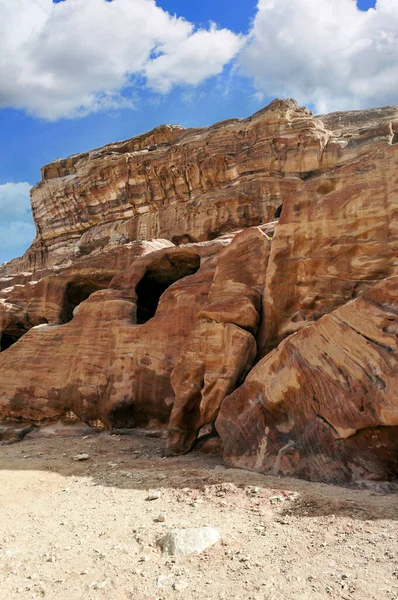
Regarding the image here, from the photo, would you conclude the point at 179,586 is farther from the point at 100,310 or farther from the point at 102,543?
the point at 100,310

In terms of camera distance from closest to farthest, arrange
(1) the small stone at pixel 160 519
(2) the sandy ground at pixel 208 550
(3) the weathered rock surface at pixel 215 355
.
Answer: (2) the sandy ground at pixel 208 550, (1) the small stone at pixel 160 519, (3) the weathered rock surface at pixel 215 355

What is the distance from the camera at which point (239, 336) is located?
32.7ft

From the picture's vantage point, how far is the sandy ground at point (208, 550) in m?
3.90

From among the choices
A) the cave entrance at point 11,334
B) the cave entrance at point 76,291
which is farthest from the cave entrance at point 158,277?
the cave entrance at point 11,334

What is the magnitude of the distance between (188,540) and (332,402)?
331 centimetres

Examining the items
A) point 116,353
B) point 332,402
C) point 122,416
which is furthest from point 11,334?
point 332,402

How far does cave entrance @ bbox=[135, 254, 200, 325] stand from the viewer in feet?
51.0

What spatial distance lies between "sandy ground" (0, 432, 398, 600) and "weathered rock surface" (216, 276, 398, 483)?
54 centimetres

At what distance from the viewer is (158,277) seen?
16.7 metres

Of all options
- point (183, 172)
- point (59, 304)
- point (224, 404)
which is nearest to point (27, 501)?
point (224, 404)

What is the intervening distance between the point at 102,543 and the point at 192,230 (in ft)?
85.2

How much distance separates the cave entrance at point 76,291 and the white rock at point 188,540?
14.0 meters

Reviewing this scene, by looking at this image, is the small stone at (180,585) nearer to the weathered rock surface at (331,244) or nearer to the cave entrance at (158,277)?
the weathered rock surface at (331,244)

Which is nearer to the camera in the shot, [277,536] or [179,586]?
[179,586]
